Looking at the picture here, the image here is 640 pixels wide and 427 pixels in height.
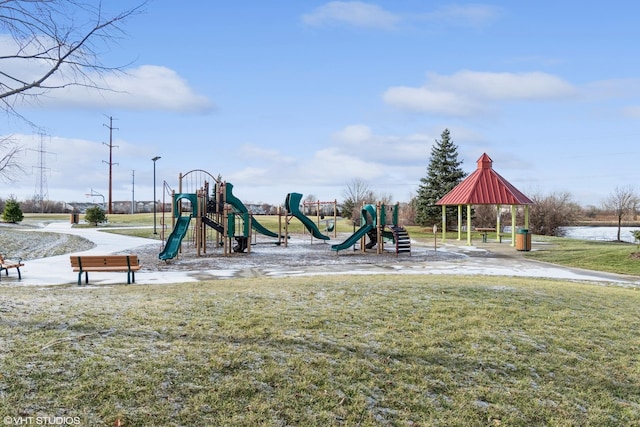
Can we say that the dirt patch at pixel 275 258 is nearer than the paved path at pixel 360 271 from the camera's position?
No

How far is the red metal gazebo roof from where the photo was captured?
2795cm

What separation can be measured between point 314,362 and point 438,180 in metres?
37.4

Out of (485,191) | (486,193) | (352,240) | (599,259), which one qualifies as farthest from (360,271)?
(485,191)

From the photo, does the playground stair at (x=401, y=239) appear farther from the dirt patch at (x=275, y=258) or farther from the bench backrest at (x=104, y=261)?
the bench backrest at (x=104, y=261)

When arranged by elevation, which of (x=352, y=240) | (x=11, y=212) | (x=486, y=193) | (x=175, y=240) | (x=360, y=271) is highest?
(x=486, y=193)

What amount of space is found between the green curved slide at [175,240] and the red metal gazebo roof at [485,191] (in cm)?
1653

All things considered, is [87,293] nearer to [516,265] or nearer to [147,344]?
[147,344]

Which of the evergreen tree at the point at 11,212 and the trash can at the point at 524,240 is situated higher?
the evergreen tree at the point at 11,212

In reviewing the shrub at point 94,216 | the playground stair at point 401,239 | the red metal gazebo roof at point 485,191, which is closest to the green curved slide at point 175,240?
the playground stair at point 401,239

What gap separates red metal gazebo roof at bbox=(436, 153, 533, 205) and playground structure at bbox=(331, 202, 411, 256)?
694 centimetres

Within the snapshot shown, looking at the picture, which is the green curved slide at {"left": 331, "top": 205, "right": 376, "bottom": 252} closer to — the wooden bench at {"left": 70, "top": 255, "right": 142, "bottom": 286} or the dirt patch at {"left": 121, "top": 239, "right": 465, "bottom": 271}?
the dirt patch at {"left": 121, "top": 239, "right": 465, "bottom": 271}

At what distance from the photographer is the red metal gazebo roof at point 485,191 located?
2795cm

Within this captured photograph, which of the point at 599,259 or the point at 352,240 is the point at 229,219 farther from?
the point at 599,259

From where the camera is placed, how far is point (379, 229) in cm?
2277
